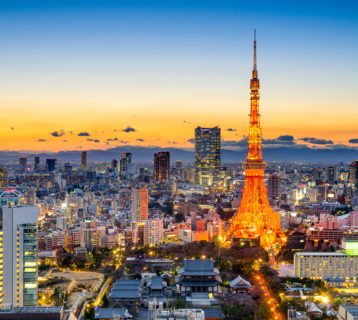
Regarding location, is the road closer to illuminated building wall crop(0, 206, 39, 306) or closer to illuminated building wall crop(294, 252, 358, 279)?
illuminated building wall crop(294, 252, 358, 279)

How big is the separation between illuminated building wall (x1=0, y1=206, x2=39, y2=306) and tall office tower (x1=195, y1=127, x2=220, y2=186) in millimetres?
37290

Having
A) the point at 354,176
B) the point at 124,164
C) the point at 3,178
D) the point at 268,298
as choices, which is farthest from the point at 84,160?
the point at 268,298

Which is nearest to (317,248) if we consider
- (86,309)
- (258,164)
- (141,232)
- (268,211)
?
(268,211)

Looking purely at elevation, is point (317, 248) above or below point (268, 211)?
below

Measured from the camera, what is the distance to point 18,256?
10.2 meters

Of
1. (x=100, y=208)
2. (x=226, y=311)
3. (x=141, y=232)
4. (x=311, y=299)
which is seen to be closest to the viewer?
(x=226, y=311)

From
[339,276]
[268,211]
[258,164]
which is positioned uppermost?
[258,164]

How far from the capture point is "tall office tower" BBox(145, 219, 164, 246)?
20.6 metres

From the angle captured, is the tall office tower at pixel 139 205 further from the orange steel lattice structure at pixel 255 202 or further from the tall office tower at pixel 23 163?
the tall office tower at pixel 23 163

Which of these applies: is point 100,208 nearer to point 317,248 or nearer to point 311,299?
point 317,248

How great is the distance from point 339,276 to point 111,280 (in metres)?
6.09

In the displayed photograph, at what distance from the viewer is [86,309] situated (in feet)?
36.4

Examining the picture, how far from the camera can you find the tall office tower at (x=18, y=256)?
10.1 meters

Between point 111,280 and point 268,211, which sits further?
point 268,211
